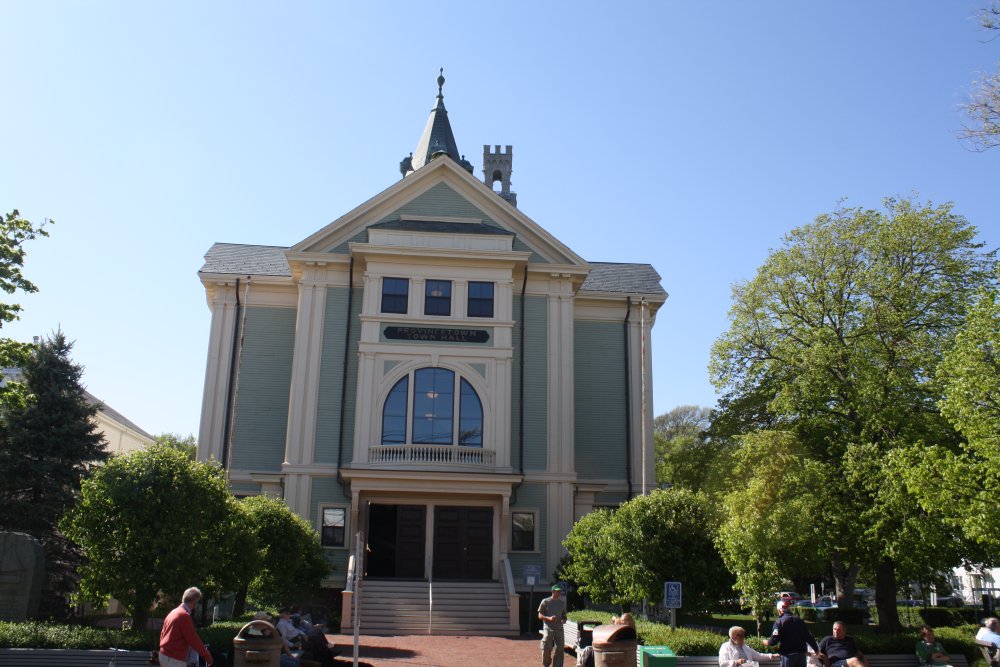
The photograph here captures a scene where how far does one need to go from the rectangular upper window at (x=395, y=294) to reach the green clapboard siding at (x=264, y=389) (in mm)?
4256

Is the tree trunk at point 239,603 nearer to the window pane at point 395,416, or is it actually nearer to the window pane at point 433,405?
the window pane at point 395,416

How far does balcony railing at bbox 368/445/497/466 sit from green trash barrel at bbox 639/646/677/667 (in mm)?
14326

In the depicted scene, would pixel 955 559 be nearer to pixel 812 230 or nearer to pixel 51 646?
pixel 812 230

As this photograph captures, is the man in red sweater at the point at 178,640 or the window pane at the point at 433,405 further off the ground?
the window pane at the point at 433,405

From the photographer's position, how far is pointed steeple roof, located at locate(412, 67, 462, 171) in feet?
140

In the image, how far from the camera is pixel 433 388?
3059cm

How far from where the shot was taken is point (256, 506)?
77.2 ft

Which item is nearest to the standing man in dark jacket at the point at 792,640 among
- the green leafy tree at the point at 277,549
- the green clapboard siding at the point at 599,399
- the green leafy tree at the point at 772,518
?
the green leafy tree at the point at 772,518

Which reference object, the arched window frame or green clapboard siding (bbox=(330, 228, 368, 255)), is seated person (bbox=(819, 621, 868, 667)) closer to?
the arched window frame

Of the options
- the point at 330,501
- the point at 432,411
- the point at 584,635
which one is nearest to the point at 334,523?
the point at 330,501

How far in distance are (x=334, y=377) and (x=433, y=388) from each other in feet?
11.5

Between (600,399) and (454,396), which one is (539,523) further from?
(600,399)

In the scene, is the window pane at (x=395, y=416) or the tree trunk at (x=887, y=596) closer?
the tree trunk at (x=887, y=596)

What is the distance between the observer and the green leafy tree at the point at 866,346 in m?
22.0
